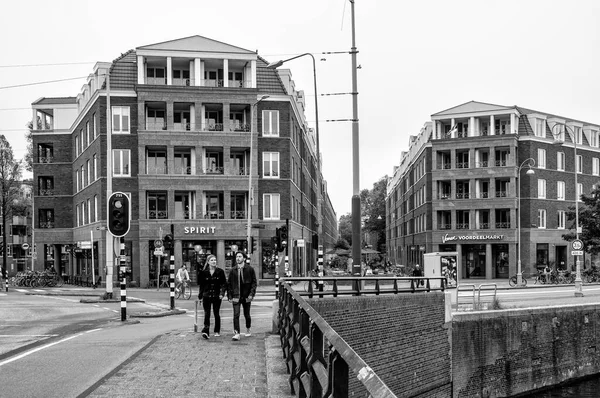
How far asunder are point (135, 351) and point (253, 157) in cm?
3495

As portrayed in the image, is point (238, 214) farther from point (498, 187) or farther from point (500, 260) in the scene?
point (500, 260)

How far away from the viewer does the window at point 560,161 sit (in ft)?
209

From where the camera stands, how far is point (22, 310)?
75.8ft

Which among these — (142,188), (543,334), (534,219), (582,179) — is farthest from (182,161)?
(582,179)

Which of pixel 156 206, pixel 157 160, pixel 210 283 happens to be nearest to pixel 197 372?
pixel 210 283

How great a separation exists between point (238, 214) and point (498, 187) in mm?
27256

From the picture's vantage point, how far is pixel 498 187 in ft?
204

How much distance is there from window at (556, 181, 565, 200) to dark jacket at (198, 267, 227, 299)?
2200 inches

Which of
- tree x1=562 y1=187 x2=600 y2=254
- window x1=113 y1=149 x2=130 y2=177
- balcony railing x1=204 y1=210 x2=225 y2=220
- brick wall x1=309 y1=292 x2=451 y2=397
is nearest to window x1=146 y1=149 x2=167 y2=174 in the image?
window x1=113 y1=149 x2=130 y2=177

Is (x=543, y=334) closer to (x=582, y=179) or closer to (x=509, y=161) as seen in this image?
(x=509, y=161)

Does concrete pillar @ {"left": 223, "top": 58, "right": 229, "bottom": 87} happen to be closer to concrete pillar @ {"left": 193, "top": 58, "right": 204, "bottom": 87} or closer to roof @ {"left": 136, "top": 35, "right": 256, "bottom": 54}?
roof @ {"left": 136, "top": 35, "right": 256, "bottom": 54}

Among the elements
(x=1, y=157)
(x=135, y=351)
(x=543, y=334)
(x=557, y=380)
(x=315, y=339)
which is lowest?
(x=557, y=380)

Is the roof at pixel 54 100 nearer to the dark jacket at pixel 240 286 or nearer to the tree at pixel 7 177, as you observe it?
the tree at pixel 7 177

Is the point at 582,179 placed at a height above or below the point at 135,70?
below
